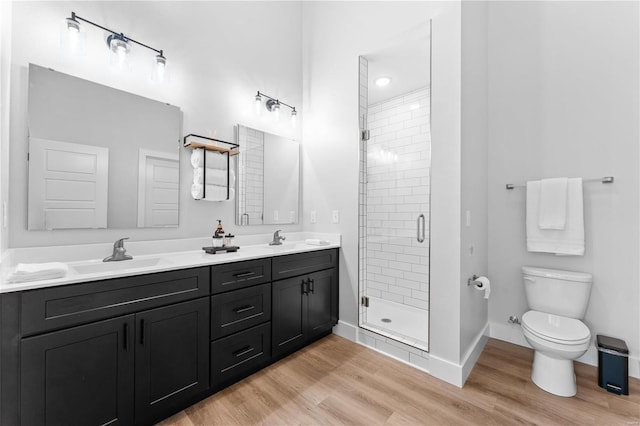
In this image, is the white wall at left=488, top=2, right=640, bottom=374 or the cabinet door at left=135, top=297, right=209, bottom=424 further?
the white wall at left=488, top=2, right=640, bottom=374

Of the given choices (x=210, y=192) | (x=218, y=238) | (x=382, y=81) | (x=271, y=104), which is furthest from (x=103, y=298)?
(x=382, y=81)

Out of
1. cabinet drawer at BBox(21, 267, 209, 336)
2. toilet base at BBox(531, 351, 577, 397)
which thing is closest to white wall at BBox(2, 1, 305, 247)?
cabinet drawer at BBox(21, 267, 209, 336)

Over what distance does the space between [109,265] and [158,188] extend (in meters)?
0.62

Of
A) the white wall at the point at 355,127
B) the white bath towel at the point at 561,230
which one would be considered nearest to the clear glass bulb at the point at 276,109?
the white wall at the point at 355,127

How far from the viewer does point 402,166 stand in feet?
11.2

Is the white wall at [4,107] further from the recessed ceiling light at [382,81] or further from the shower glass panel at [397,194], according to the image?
the recessed ceiling light at [382,81]

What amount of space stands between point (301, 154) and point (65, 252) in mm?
2145

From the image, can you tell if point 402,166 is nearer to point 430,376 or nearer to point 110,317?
point 430,376

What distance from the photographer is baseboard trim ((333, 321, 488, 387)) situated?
1947 mm

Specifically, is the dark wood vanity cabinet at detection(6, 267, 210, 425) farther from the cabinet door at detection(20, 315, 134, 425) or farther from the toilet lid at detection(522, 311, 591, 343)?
the toilet lid at detection(522, 311, 591, 343)

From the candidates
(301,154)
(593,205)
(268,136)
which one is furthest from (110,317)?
(593,205)

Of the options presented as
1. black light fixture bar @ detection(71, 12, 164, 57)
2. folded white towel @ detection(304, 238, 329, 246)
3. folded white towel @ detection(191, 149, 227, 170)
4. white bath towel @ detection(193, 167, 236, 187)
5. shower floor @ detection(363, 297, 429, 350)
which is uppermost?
black light fixture bar @ detection(71, 12, 164, 57)

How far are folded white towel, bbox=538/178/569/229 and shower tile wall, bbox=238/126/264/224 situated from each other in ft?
8.19

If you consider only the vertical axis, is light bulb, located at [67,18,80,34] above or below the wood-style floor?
above
